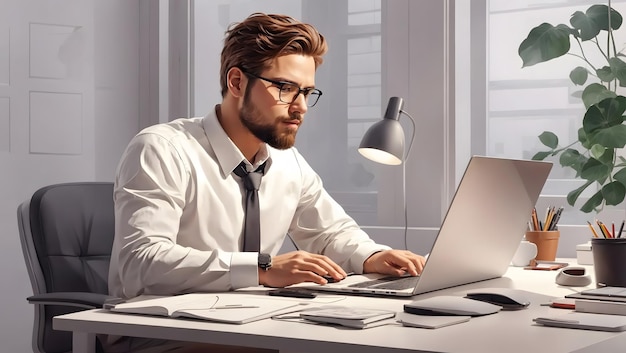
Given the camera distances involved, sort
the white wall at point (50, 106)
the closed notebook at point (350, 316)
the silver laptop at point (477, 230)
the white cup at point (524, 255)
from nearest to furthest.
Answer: the closed notebook at point (350, 316), the silver laptop at point (477, 230), the white cup at point (524, 255), the white wall at point (50, 106)

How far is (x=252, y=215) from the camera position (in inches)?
88.4

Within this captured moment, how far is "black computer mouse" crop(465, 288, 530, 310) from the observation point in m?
1.59

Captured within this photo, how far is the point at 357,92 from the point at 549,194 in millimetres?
865

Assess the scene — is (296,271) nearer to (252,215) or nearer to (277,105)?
(252,215)

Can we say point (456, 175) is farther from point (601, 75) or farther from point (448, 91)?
point (601, 75)

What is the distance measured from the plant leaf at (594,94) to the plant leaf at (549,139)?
0.18 meters

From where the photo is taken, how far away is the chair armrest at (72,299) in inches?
81.7

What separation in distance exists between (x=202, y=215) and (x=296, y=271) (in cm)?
46

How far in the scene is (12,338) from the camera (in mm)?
3254

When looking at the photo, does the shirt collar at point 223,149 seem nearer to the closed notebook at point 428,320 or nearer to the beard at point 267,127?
the beard at point 267,127

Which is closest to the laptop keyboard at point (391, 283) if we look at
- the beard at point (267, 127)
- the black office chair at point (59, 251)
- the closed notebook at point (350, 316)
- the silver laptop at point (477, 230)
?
the silver laptop at point (477, 230)

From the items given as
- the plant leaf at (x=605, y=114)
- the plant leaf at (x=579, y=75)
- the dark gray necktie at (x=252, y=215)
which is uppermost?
the plant leaf at (x=579, y=75)

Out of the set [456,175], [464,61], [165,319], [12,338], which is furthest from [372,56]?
[165,319]

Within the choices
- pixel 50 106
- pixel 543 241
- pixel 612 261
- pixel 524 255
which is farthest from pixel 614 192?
pixel 50 106
